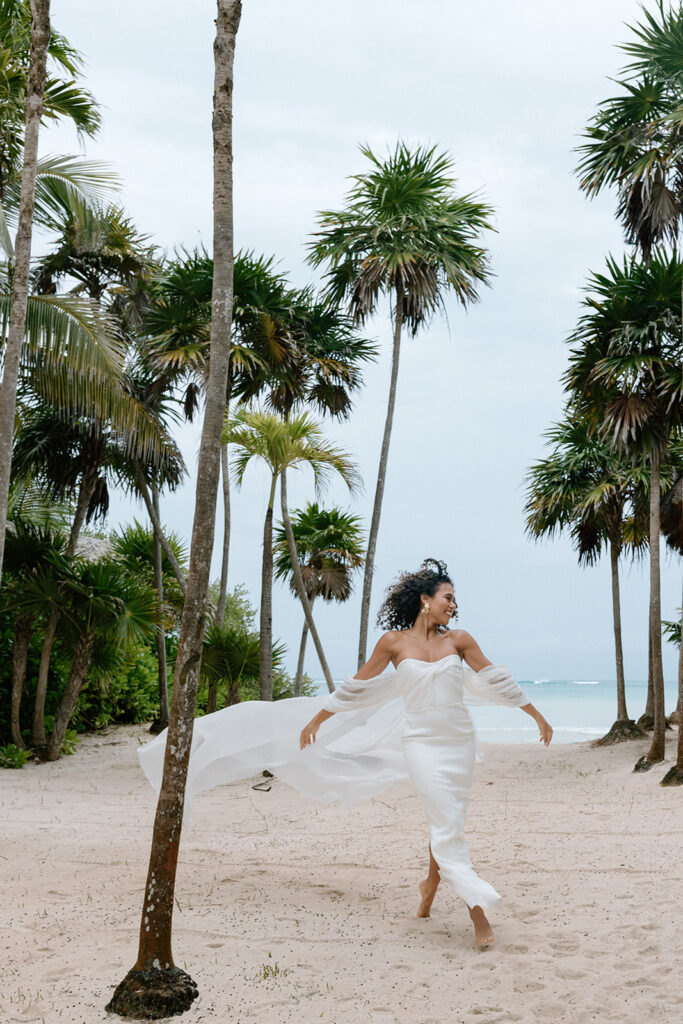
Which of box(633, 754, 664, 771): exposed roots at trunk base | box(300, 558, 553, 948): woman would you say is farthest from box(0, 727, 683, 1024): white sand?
box(633, 754, 664, 771): exposed roots at trunk base

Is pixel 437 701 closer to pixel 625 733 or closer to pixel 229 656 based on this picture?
pixel 229 656

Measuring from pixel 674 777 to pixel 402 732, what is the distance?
22.4ft

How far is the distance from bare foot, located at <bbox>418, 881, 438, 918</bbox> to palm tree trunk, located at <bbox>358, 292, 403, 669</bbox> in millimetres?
9112

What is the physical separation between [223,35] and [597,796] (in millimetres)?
9555

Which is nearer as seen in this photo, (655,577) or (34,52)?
(34,52)

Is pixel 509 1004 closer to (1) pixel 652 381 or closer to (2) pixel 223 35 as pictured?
(2) pixel 223 35

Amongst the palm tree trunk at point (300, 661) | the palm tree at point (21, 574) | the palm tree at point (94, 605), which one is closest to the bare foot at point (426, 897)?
the palm tree at point (94, 605)

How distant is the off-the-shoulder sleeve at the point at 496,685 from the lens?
17.8 feet

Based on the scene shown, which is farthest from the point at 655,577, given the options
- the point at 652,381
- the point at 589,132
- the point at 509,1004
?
the point at 509,1004

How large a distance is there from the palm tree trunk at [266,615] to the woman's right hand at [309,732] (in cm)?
789

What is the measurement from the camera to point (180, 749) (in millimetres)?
4477

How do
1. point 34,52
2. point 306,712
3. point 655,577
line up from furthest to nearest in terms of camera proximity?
point 655,577, point 34,52, point 306,712

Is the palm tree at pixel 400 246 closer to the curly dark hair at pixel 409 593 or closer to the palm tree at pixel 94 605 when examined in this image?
the palm tree at pixel 94 605

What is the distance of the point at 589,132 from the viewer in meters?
13.8
